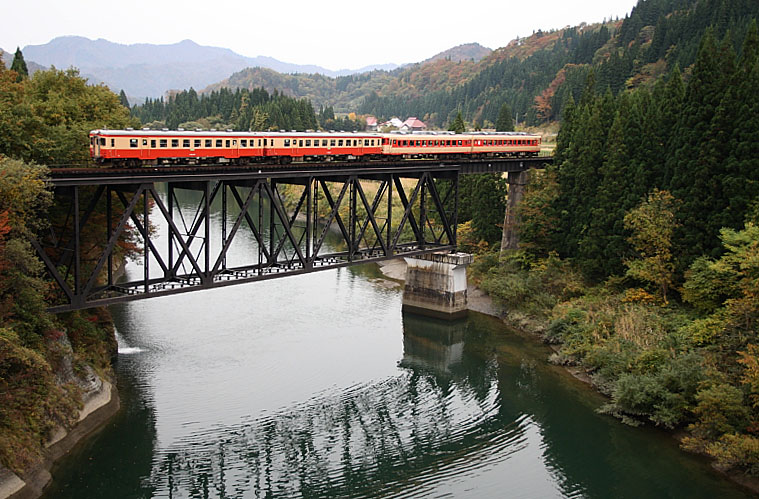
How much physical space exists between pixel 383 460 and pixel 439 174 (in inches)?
837

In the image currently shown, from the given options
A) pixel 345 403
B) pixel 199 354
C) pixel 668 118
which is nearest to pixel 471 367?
pixel 345 403

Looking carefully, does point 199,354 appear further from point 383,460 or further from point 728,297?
point 728,297

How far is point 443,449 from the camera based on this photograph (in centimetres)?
2983

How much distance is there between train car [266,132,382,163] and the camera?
37250mm

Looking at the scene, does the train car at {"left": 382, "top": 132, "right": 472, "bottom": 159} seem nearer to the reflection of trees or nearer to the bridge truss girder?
the bridge truss girder

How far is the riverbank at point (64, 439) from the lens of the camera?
23047 millimetres

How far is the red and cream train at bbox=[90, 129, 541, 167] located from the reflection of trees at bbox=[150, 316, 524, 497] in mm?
11885

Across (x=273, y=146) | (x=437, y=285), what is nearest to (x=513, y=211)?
(x=437, y=285)

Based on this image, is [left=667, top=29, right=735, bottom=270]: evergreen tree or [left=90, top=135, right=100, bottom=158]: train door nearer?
[left=90, top=135, right=100, bottom=158]: train door

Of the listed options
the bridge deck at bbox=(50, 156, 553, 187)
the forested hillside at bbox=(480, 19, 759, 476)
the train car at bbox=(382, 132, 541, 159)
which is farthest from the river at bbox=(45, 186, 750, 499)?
the train car at bbox=(382, 132, 541, 159)

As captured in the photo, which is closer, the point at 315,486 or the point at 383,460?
the point at 315,486

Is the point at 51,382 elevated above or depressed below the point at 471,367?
above

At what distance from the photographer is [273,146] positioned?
3681cm

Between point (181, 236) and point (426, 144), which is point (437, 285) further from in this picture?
point (181, 236)
